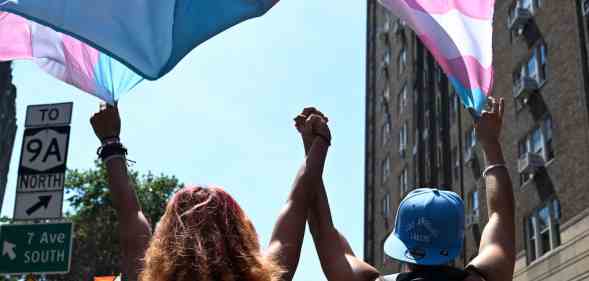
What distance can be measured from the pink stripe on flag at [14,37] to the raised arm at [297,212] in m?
2.38

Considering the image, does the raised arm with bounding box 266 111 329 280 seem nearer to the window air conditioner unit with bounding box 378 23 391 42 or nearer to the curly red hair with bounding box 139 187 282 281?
the curly red hair with bounding box 139 187 282 281

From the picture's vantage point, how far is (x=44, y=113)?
32.6ft

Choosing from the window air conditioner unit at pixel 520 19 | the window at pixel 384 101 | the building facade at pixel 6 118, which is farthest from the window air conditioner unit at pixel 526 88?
the building facade at pixel 6 118

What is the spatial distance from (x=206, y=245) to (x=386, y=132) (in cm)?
4930

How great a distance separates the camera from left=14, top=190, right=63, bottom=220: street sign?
9.67 metres

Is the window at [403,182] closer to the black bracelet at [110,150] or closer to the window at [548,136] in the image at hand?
the window at [548,136]

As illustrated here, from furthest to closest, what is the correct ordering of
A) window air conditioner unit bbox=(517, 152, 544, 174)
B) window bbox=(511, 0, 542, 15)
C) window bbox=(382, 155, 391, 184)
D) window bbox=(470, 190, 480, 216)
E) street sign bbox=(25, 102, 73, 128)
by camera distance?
window bbox=(382, 155, 391, 184) < window bbox=(470, 190, 480, 216) < window bbox=(511, 0, 542, 15) < window air conditioner unit bbox=(517, 152, 544, 174) < street sign bbox=(25, 102, 73, 128)

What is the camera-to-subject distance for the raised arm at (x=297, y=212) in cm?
310

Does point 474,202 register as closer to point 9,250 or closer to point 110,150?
point 9,250

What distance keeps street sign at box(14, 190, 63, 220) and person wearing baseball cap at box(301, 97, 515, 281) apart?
22.0 ft

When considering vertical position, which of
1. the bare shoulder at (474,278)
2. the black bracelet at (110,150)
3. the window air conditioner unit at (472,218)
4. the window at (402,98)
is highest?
the window at (402,98)

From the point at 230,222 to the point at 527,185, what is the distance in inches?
1070

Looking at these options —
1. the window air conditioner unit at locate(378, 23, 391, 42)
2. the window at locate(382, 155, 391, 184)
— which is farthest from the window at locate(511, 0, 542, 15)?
the window air conditioner unit at locate(378, 23, 391, 42)

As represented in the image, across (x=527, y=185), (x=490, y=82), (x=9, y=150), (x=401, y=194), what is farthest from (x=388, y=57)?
(x=490, y=82)
